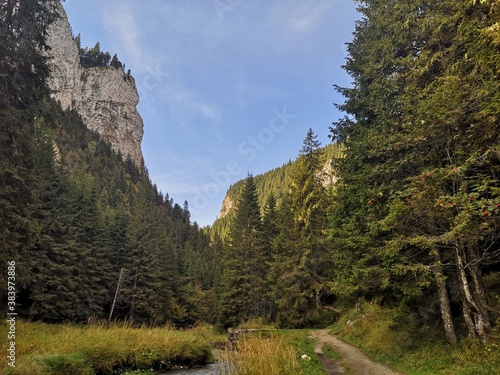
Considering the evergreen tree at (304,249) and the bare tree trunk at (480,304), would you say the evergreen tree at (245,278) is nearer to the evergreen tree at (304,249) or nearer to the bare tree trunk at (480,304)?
the evergreen tree at (304,249)

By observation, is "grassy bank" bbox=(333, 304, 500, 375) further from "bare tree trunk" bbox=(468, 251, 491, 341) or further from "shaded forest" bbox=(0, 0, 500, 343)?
"shaded forest" bbox=(0, 0, 500, 343)

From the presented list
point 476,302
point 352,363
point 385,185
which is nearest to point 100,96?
point 385,185

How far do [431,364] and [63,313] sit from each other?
26596 millimetres

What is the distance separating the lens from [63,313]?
2525cm

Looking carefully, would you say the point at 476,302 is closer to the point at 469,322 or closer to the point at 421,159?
the point at 469,322

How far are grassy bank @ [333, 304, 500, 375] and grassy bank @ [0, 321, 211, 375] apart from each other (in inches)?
321

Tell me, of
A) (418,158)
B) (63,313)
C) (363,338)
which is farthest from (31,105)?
(63,313)

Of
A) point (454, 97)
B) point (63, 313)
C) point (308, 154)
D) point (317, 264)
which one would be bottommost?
point (63, 313)

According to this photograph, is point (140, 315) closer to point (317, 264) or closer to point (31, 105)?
point (317, 264)

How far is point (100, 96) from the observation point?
141500 millimetres

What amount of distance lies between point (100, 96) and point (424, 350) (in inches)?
6207

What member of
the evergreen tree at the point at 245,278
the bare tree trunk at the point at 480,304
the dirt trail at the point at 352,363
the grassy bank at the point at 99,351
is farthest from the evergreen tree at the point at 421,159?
the evergreen tree at the point at 245,278

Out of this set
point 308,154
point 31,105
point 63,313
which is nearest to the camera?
point 31,105

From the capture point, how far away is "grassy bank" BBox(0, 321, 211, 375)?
861 cm
